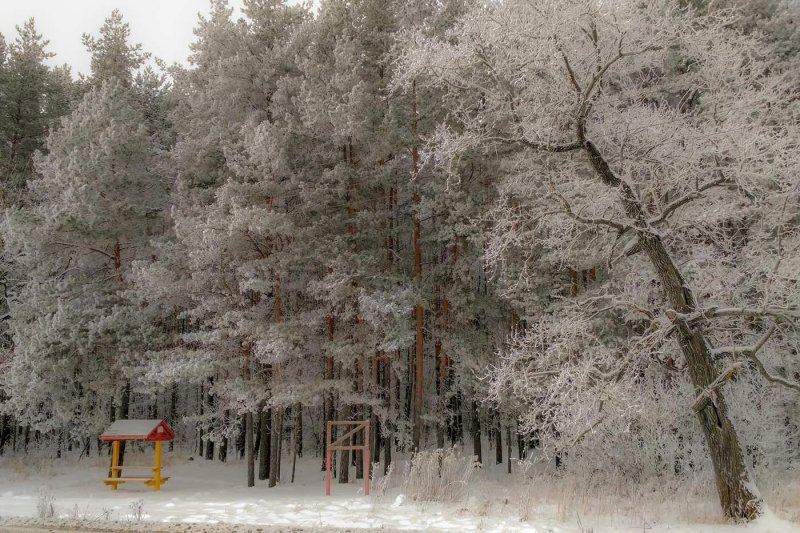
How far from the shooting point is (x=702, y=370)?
858cm

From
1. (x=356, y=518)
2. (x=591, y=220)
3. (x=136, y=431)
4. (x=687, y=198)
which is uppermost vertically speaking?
(x=687, y=198)

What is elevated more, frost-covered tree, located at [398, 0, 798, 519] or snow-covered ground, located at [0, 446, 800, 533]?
frost-covered tree, located at [398, 0, 798, 519]

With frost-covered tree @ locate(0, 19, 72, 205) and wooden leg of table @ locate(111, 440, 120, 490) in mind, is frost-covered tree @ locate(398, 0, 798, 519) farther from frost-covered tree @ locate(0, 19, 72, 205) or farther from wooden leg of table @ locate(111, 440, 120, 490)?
frost-covered tree @ locate(0, 19, 72, 205)

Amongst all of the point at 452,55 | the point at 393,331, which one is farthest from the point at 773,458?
the point at 452,55

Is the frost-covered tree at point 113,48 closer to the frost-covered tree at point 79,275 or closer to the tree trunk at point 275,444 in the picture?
the frost-covered tree at point 79,275

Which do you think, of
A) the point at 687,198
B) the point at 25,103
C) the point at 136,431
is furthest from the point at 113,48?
the point at 687,198

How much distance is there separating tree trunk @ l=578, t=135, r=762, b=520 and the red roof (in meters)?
12.3

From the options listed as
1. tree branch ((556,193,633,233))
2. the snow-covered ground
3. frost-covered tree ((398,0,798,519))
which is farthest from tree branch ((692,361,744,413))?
tree branch ((556,193,633,233))

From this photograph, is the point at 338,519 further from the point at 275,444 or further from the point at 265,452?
the point at 265,452

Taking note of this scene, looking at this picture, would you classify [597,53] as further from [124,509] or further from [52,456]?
[52,456]

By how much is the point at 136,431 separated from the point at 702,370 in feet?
42.4

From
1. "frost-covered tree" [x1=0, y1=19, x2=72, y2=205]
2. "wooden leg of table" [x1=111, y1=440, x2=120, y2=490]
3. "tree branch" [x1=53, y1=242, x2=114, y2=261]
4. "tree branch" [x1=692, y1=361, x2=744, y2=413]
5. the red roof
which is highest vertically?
"frost-covered tree" [x1=0, y1=19, x2=72, y2=205]

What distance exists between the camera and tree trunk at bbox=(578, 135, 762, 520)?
8023 millimetres

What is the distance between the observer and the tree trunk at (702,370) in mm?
8023
